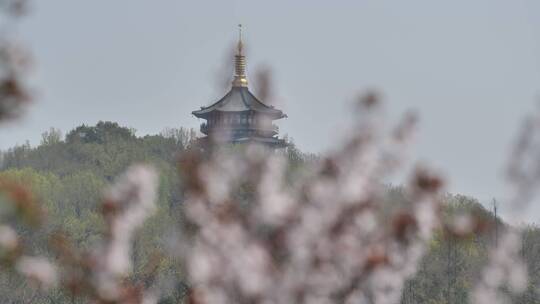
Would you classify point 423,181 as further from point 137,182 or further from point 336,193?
point 137,182

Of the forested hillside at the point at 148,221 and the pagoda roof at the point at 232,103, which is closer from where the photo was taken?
the forested hillside at the point at 148,221

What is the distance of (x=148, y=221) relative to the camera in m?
53.0

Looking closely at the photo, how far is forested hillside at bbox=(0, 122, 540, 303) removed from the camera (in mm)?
38688

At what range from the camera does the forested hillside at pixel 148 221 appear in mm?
38688

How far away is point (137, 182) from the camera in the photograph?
670 centimetres

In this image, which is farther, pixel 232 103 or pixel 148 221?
pixel 232 103

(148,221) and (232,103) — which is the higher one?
(232,103)

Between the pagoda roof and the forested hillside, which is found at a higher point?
the pagoda roof

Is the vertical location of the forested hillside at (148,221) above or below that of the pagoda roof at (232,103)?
below

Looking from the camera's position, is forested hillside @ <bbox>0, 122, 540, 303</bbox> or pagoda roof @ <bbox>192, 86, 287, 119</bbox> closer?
forested hillside @ <bbox>0, 122, 540, 303</bbox>

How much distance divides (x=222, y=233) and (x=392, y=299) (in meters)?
1.21

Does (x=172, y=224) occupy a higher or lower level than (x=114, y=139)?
lower

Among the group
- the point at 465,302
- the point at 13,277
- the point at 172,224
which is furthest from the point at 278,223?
the point at 172,224

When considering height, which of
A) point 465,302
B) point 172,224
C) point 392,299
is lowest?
point 392,299
